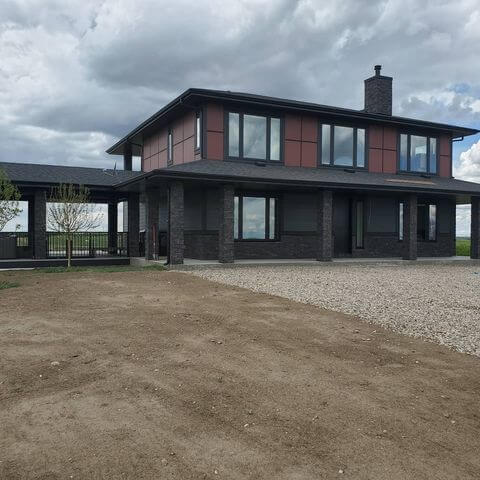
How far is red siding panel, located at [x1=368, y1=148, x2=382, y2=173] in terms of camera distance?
22.4 meters

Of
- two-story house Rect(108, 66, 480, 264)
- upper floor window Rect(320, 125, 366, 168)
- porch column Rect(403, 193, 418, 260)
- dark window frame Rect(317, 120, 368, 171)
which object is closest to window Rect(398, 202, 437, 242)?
two-story house Rect(108, 66, 480, 264)

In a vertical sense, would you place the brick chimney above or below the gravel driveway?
above

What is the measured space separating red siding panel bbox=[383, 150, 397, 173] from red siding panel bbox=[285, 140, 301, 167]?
5.05 m

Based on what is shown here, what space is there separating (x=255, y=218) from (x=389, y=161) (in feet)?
26.6

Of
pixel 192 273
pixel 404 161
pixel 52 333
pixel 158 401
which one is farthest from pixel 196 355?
pixel 404 161

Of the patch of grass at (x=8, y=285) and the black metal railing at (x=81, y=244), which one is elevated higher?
the black metal railing at (x=81, y=244)

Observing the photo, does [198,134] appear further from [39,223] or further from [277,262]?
[39,223]

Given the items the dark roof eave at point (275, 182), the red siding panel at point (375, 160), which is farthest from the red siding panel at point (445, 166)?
the red siding panel at point (375, 160)

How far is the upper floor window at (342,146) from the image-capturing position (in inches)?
835

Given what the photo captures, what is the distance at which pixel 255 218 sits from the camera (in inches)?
762

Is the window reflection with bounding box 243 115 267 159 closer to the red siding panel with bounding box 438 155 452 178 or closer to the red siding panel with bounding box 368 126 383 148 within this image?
the red siding panel with bounding box 368 126 383 148

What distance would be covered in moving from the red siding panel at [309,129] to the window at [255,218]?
3.30m

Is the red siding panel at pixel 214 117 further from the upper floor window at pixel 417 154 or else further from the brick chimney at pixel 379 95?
the upper floor window at pixel 417 154

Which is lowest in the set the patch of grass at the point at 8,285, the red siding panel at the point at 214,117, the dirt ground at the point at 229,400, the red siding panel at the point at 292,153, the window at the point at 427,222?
the dirt ground at the point at 229,400
